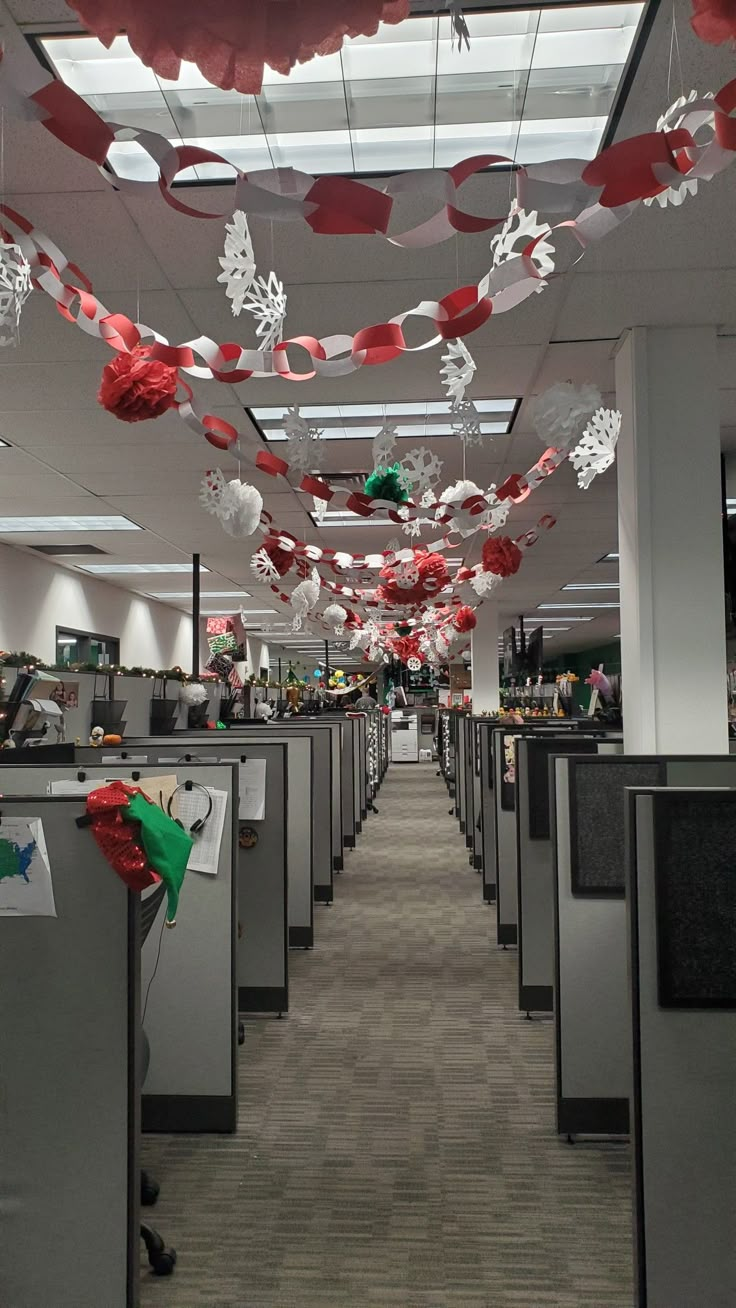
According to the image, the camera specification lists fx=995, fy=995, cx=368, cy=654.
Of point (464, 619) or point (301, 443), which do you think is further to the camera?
point (464, 619)

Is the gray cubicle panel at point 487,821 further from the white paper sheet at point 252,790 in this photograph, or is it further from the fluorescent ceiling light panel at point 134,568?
the fluorescent ceiling light panel at point 134,568

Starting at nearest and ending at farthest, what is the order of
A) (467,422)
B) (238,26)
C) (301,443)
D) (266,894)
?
1. (238,26)
2. (467,422)
3. (301,443)
4. (266,894)

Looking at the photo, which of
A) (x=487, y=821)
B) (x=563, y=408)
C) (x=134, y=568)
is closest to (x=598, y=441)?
(x=563, y=408)

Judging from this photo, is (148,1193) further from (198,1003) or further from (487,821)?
(487,821)

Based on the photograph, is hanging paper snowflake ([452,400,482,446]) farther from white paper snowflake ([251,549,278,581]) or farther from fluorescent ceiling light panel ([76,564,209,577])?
fluorescent ceiling light panel ([76,564,209,577])

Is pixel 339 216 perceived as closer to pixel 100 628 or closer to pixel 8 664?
Answer: pixel 8 664

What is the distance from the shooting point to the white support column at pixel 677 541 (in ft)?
13.9

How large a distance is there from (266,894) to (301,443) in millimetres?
1912

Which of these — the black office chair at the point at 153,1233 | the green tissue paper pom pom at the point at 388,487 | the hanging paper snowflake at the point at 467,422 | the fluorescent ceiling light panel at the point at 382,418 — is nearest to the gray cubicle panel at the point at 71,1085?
the black office chair at the point at 153,1233

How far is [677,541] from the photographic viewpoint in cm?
428

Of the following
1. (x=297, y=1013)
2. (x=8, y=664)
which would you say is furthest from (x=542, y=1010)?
(x=8, y=664)

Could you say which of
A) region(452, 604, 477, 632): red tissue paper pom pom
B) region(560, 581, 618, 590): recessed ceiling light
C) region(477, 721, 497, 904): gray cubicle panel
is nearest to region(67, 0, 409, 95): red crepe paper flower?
region(477, 721, 497, 904): gray cubicle panel

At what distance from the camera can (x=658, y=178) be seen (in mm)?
1703

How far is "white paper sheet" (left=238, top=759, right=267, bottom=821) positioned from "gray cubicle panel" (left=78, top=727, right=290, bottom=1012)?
52 mm
